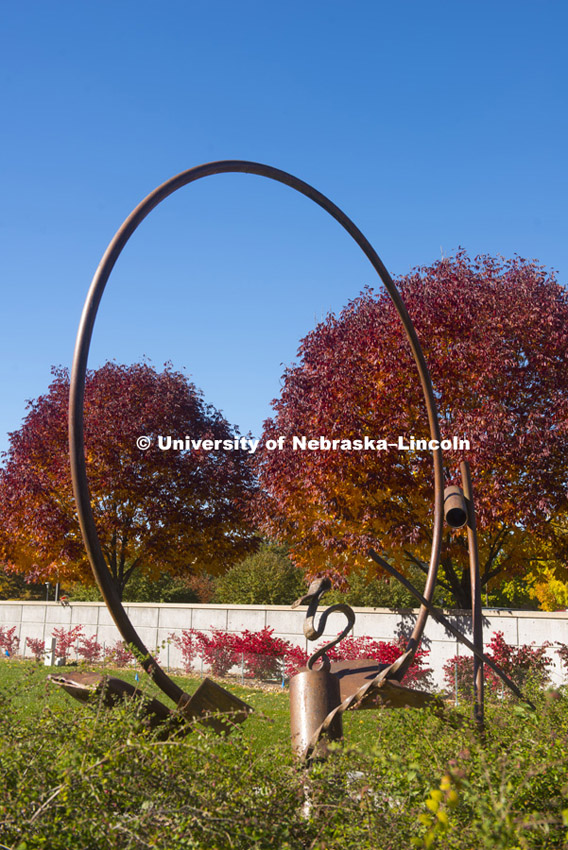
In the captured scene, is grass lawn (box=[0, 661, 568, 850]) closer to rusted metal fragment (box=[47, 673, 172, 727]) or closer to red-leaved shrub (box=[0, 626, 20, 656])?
rusted metal fragment (box=[47, 673, 172, 727])

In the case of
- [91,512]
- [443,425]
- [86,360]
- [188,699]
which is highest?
[443,425]

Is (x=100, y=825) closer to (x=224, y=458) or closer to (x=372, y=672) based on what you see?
(x=372, y=672)

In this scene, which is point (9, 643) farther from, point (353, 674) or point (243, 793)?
point (243, 793)

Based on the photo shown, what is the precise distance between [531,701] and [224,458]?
1415 centimetres

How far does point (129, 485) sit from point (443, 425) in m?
8.40

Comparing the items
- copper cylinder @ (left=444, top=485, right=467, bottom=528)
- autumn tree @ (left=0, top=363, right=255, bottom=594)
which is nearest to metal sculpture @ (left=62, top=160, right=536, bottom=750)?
copper cylinder @ (left=444, top=485, right=467, bottom=528)

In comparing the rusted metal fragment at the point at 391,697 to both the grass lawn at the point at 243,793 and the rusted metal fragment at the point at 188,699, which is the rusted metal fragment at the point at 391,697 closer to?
the grass lawn at the point at 243,793

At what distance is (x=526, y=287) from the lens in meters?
14.6

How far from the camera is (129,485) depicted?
706 inches

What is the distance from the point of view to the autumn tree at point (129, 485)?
17844 millimetres

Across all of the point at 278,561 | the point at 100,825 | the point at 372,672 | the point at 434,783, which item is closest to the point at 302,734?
the point at 372,672

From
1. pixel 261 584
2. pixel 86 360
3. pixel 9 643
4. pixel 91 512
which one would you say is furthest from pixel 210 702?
pixel 261 584

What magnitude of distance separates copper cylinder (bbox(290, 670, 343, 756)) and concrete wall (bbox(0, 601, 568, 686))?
29.6 feet

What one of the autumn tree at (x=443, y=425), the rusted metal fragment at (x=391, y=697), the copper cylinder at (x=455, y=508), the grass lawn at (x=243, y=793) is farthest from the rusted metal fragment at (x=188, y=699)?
the autumn tree at (x=443, y=425)
